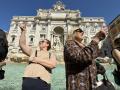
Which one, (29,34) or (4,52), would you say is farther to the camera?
(29,34)

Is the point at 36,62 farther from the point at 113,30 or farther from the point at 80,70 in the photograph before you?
the point at 113,30

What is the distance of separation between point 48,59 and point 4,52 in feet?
2.49

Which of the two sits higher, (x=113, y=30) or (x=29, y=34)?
(x=29, y=34)

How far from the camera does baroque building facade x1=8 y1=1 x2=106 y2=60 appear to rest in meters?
49.0

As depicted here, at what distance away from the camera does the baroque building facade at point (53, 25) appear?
161 feet

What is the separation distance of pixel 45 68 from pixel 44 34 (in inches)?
1803

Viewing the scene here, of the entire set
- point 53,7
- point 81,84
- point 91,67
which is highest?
point 53,7

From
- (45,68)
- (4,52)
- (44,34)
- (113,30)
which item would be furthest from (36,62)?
(44,34)

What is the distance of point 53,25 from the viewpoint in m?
49.3

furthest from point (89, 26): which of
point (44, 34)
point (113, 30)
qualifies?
point (113, 30)

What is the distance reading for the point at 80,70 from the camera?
3559mm

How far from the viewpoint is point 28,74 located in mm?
3947

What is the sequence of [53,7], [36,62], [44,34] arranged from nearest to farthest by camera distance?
[36,62] → [44,34] → [53,7]

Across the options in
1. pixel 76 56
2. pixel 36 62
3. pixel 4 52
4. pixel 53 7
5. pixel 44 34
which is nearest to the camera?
pixel 76 56
